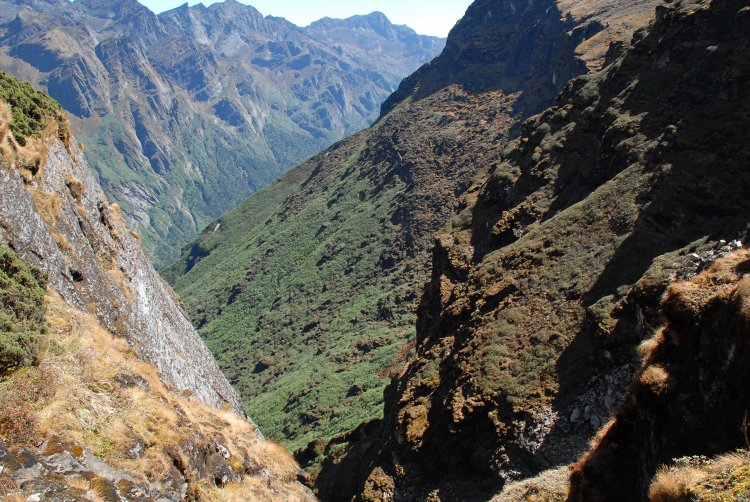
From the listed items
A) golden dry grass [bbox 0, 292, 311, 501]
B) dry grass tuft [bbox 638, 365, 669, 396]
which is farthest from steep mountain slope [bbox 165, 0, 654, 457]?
dry grass tuft [bbox 638, 365, 669, 396]

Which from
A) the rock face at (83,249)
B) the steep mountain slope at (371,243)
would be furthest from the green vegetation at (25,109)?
the steep mountain slope at (371,243)

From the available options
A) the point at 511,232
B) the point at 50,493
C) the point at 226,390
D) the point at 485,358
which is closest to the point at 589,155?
the point at 511,232

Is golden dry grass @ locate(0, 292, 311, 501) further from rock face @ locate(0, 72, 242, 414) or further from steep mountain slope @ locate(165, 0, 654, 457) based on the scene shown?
steep mountain slope @ locate(165, 0, 654, 457)

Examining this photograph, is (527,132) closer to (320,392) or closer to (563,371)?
(563,371)

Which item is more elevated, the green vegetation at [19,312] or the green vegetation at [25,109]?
the green vegetation at [25,109]

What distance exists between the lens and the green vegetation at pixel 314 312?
82.7 meters

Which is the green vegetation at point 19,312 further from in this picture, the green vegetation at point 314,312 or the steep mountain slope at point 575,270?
the green vegetation at point 314,312

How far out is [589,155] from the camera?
149 feet

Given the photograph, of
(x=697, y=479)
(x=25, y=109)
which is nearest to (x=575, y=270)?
(x=697, y=479)

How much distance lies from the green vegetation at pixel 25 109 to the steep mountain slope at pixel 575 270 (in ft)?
87.6

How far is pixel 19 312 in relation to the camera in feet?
58.4

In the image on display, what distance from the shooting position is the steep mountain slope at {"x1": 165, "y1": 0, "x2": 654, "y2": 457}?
91.2 m

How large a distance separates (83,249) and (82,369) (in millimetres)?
9066

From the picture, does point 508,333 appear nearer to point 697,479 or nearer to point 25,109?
point 697,479
